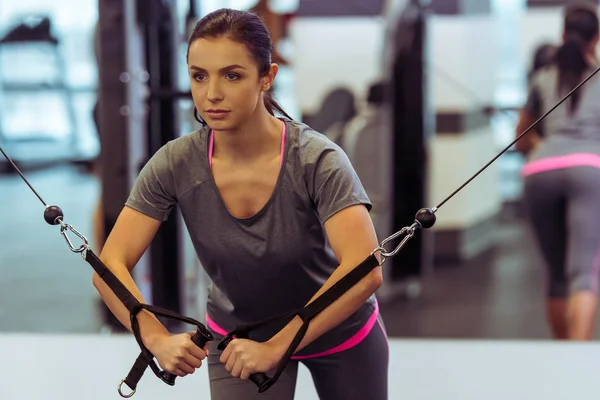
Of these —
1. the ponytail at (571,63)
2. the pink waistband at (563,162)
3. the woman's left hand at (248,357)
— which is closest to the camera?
the woman's left hand at (248,357)

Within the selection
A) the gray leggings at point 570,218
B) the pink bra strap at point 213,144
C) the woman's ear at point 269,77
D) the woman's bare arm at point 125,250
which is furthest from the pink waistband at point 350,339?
the gray leggings at point 570,218

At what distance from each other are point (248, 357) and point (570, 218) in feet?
6.23

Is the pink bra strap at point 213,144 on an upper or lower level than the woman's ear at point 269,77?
lower

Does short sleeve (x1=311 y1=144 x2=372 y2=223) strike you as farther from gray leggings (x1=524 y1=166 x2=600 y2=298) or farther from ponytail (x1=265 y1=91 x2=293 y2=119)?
gray leggings (x1=524 y1=166 x2=600 y2=298)

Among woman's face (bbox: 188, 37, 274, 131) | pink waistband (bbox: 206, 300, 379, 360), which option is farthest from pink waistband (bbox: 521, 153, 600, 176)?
woman's face (bbox: 188, 37, 274, 131)

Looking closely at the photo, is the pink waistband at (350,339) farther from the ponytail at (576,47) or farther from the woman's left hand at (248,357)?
the ponytail at (576,47)

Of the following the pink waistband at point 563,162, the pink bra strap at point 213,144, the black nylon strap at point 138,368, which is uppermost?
the pink bra strap at point 213,144

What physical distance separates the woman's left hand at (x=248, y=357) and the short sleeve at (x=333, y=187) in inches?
8.0

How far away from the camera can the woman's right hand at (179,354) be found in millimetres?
1278

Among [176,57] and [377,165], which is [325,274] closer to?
[176,57]

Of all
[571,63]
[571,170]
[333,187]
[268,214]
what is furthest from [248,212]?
[571,63]

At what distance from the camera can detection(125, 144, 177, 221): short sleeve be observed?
1391mm

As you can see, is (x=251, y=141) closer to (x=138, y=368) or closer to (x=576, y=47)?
(x=138, y=368)

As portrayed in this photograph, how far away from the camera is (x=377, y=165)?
3830 mm
